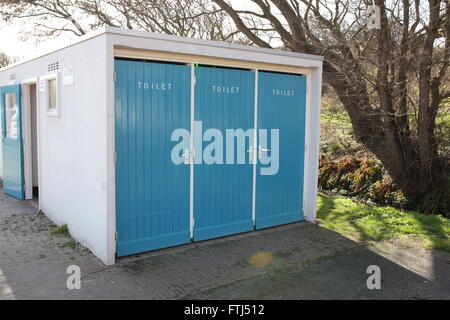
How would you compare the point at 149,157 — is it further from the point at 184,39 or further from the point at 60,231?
the point at 60,231

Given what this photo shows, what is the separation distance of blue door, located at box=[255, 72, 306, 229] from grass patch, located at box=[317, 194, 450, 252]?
2.58ft

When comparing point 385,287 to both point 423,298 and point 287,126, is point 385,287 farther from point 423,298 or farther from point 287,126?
point 287,126

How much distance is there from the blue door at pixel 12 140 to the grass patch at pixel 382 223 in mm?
5714

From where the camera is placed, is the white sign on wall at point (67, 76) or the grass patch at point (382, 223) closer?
the white sign on wall at point (67, 76)

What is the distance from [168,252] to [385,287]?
2555 mm

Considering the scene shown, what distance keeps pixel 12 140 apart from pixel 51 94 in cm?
248

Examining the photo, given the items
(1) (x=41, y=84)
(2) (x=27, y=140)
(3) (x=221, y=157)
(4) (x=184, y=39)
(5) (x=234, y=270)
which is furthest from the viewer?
(2) (x=27, y=140)

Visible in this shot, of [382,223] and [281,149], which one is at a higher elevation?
[281,149]

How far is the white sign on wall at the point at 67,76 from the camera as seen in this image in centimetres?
534

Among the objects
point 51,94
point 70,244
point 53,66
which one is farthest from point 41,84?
point 70,244

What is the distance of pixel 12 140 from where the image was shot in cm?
810

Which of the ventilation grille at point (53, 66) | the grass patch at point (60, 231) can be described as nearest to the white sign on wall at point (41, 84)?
the ventilation grille at point (53, 66)

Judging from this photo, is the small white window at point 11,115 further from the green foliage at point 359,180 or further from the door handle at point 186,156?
the green foliage at point 359,180
